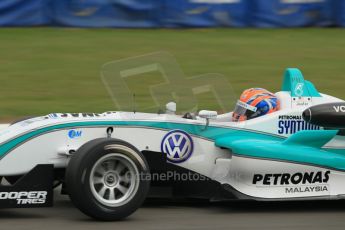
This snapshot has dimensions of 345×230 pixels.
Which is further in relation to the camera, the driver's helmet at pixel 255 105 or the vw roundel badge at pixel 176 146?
the driver's helmet at pixel 255 105

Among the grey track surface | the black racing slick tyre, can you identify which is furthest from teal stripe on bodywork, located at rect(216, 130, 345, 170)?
the black racing slick tyre

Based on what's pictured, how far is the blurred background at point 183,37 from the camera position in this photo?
13.9 meters

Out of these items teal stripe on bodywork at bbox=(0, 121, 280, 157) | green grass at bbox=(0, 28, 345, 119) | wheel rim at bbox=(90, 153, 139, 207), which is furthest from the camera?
green grass at bbox=(0, 28, 345, 119)

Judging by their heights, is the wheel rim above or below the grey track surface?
above

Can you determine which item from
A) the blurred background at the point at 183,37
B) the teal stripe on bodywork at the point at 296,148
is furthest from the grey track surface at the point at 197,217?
the blurred background at the point at 183,37

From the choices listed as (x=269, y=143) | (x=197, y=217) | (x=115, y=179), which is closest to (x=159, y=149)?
(x=115, y=179)

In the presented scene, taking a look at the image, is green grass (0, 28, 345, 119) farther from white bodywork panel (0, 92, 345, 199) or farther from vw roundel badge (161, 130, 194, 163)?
vw roundel badge (161, 130, 194, 163)

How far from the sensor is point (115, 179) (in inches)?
228

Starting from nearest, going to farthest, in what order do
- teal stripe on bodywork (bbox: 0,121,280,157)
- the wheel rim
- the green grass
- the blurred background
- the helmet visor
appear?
the wheel rim → teal stripe on bodywork (bbox: 0,121,280,157) → the helmet visor → the green grass → the blurred background

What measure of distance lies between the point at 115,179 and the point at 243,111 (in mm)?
1453

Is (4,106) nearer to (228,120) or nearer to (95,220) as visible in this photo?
(228,120)

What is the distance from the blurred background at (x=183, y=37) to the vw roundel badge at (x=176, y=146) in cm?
680

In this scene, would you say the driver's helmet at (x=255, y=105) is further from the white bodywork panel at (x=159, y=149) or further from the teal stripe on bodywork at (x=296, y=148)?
the teal stripe on bodywork at (x=296, y=148)

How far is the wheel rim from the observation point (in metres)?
5.72
